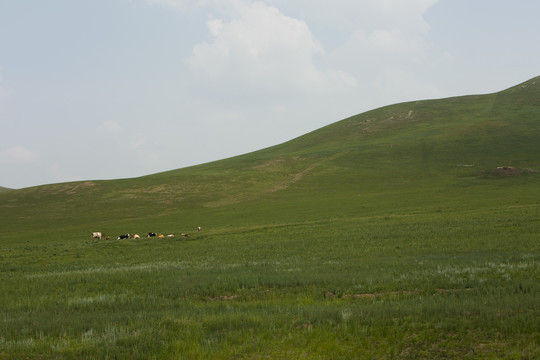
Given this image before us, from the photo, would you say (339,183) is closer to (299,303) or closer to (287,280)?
(287,280)

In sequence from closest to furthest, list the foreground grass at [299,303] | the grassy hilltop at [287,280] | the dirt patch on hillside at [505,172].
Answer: the foreground grass at [299,303] < the grassy hilltop at [287,280] < the dirt patch on hillside at [505,172]

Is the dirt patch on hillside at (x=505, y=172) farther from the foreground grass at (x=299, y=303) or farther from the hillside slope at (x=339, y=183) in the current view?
the foreground grass at (x=299, y=303)

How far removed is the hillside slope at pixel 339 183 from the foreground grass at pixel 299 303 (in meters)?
30.3

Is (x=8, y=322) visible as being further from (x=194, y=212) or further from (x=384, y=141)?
(x=384, y=141)

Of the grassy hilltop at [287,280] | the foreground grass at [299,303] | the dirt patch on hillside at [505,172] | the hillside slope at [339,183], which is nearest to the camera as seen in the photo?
the foreground grass at [299,303]

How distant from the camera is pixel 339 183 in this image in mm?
86062

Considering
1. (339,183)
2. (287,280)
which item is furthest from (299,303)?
(339,183)

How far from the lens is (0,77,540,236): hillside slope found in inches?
2477

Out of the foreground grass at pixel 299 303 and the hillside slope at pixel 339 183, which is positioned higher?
the hillside slope at pixel 339 183

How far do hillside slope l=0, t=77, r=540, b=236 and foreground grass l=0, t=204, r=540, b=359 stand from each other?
30328mm

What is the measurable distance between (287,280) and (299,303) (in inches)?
132

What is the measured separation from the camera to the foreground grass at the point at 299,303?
8742 mm

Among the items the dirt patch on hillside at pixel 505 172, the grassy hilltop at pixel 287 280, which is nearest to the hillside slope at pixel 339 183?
the dirt patch on hillside at pixel 505 172

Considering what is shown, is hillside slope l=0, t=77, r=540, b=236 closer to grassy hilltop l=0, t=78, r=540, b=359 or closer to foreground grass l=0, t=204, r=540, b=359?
grassy hilltop l=0, t=78, r=540, b=359
